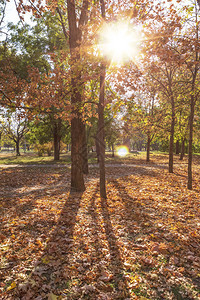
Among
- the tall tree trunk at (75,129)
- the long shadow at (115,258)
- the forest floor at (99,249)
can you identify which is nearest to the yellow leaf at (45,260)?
the forest floor at (99,249)

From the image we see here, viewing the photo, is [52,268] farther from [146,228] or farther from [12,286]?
[146,228]

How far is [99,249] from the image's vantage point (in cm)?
455

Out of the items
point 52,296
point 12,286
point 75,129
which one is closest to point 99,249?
point 52,296

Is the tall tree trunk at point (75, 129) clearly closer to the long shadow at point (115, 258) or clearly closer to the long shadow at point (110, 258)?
the long shadow at point (110, 258)

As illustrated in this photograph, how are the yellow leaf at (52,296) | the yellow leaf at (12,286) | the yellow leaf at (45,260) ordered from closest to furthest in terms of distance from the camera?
the yellow leaf at (52,296)
the yellow leaf at (12,286)
the yellow leaf at (45,260)

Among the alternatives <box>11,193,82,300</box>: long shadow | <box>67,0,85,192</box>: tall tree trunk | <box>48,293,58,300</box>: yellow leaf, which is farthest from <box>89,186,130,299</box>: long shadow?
<box>67,0,85,192</box>: tall tree trunk

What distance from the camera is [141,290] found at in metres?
3.32

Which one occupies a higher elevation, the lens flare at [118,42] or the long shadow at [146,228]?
the lens flare at [118,42]

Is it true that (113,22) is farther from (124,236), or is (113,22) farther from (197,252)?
(197,252)

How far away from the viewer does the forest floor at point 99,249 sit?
3316 millimetres

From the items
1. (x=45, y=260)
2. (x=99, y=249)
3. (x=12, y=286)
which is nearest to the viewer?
(x=12, y=286)

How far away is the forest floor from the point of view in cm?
332

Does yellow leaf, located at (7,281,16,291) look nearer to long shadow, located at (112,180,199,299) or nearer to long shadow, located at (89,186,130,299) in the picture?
long shadow, located at (89,186,130,299)

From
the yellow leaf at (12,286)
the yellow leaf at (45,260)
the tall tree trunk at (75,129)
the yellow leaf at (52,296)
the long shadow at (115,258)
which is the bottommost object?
the long shadow at (115,258)
